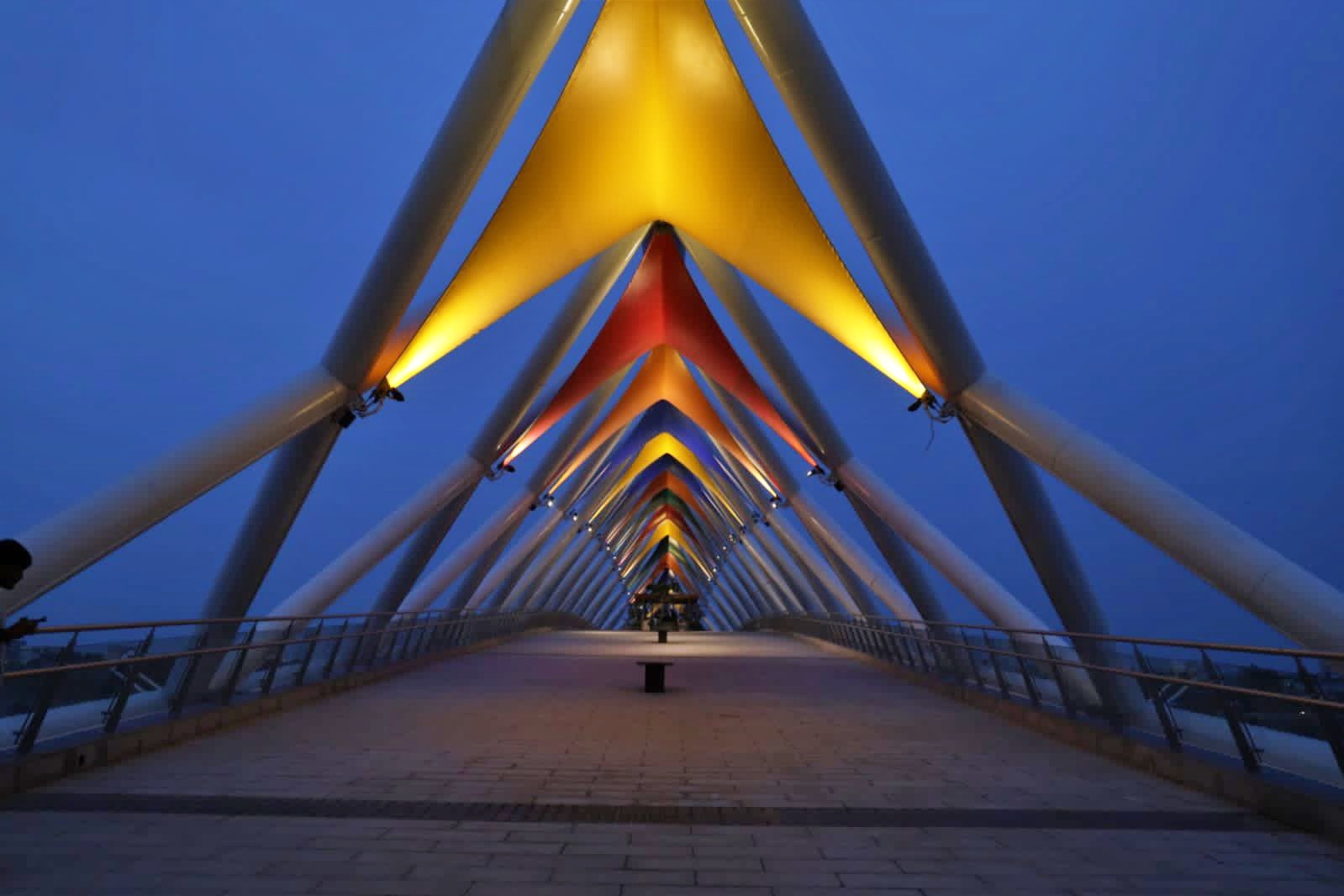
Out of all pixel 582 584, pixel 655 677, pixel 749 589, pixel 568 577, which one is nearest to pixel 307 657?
pixel 655 677

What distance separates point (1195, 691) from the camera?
5.94m

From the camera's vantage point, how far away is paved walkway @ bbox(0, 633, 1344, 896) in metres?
3.92

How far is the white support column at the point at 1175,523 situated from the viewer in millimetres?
6797

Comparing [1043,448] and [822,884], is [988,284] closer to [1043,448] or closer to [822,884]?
[1043,448]

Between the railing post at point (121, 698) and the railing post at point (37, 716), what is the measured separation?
681mm

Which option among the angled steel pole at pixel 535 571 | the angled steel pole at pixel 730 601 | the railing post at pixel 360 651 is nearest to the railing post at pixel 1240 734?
the railing post at pixel 360 651

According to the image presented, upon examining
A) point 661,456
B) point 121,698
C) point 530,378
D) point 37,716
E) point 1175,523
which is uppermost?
point 661,456

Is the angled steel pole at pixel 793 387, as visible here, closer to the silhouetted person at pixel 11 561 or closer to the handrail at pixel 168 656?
the handrail at pixel 168 656

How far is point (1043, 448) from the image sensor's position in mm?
8945

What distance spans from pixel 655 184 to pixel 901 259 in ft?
18.6

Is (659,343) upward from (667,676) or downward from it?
upward

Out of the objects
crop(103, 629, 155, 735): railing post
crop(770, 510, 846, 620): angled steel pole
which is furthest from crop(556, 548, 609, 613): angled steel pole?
crop(103, 629, 155, 735): railing post

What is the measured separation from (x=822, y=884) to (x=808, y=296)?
9.26 m

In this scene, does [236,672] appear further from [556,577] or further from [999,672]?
[556,577]
